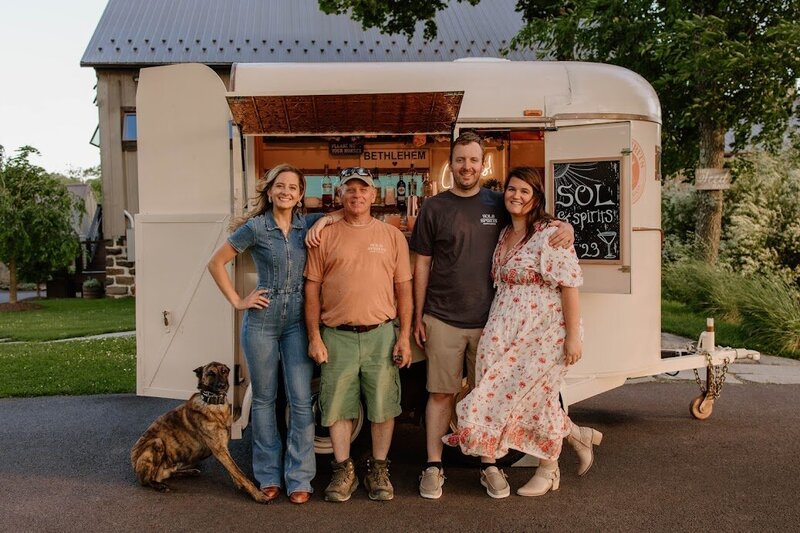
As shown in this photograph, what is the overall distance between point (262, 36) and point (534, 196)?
15245 millimetres

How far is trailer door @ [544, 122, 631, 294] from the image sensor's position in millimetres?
4941

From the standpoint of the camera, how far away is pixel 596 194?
5.00m

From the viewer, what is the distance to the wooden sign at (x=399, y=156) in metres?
7.19

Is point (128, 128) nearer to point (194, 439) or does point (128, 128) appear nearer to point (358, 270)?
Answer: point (194, 439)

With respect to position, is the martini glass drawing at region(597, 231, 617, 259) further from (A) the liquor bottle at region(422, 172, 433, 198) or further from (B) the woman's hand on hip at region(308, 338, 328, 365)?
(A) the liquor bottle at region(422, 172, 433, 198)

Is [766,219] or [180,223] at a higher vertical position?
[766,219]

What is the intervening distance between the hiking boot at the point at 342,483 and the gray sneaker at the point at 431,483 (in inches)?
16.7

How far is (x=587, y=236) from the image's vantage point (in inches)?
200

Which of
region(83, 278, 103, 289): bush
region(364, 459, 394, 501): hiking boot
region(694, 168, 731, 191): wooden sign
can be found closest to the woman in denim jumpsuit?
region(364, 459, 394, 501): hiking boot

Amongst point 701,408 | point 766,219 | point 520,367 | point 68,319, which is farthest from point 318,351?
point 68,319

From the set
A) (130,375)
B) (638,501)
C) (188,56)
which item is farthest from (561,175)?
(188,56)

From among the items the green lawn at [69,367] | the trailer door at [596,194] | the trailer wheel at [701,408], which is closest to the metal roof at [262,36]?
the green lawn at [69,367]

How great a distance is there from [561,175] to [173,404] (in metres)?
4.44

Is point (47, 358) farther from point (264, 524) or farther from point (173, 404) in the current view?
point (264, 524)
